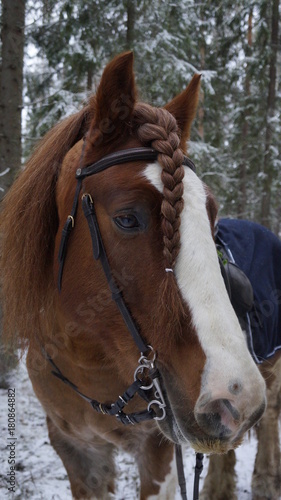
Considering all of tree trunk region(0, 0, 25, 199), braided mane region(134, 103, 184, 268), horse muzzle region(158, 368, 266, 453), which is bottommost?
horse muzzle region(158, 368, 266, 453)

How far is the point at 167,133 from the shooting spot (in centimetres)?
173

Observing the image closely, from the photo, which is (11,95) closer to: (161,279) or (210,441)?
(161,279)

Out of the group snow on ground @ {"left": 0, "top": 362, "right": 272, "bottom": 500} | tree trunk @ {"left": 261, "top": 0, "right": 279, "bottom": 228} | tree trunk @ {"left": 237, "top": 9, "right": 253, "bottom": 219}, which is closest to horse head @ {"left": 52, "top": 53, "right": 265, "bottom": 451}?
snow on ground @ {"left": 0, "top": 362, "right": 272, "bottom": 500}

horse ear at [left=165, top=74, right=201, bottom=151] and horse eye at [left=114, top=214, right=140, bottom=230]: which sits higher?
horse ear at [left=165, top=74, right=201, bottom=151]

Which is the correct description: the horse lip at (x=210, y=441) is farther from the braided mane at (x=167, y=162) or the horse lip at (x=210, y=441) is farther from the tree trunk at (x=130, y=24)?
the tree trunk at (x=130, y=24)

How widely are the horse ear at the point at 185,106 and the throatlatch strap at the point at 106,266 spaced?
685 mm

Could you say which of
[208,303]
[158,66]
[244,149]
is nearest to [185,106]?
[208,303]

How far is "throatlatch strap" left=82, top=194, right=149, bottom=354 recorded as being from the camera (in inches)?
64.3

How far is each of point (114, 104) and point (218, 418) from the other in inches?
51.6

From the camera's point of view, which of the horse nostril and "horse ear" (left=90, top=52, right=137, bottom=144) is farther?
"horse ear" (left=90, top=52, right=137, bottom=144)

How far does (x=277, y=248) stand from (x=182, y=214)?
2.36 meters

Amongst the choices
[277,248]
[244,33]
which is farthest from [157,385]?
[244,33]

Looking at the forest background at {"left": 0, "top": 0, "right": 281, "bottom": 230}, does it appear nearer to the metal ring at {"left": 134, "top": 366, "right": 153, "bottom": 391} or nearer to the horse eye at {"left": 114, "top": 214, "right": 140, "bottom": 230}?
the horse eye at {"left": 114, "top": 214, "right": 140, "bottom": 230}

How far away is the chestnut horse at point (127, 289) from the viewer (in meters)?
1.42
